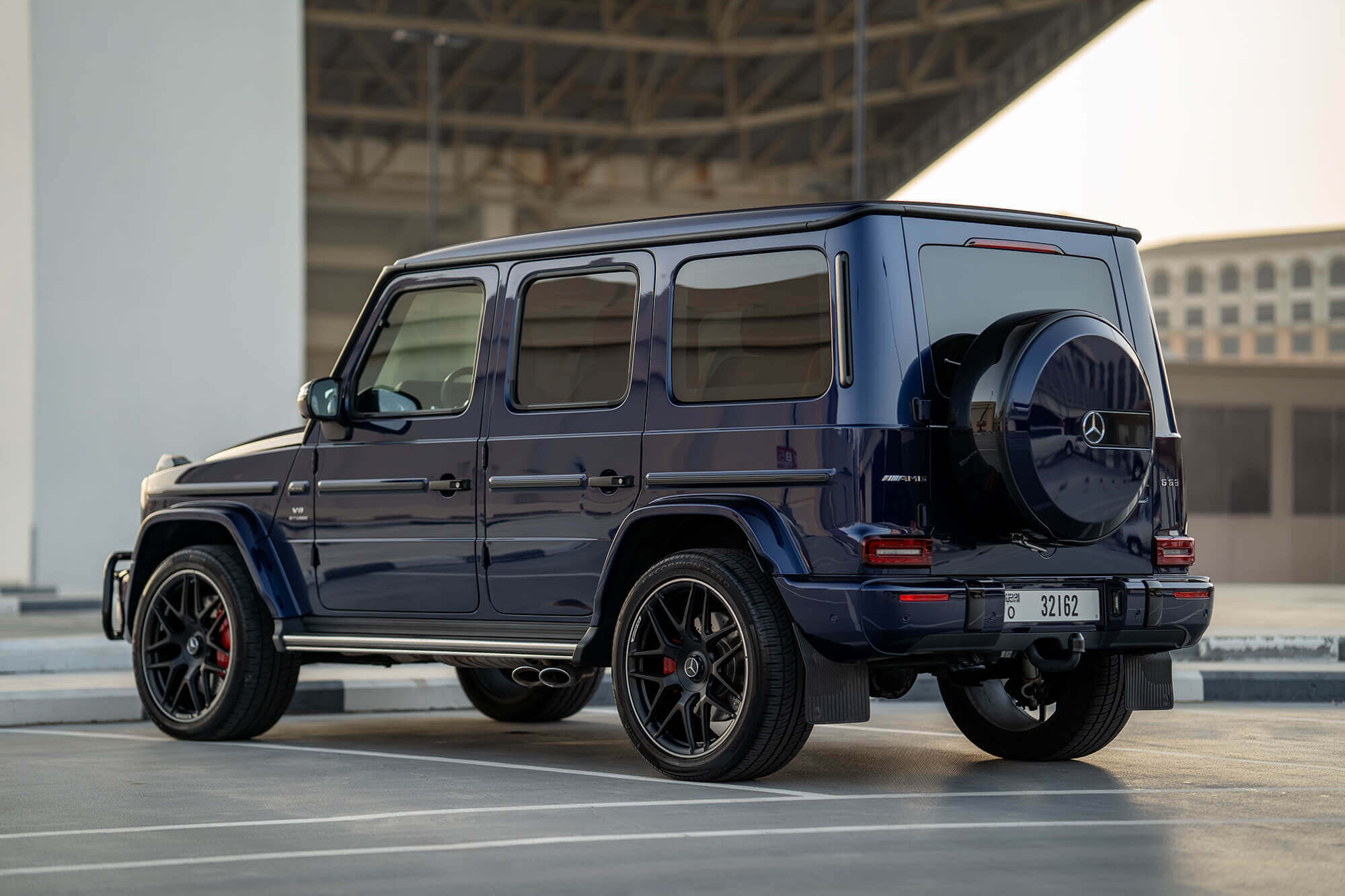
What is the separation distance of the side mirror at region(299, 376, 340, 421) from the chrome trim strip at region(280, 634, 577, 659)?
36.7 inches

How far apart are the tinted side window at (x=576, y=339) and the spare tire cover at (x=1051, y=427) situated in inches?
54.8

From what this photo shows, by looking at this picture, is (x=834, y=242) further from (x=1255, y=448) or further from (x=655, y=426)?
(x=1255, y=448)

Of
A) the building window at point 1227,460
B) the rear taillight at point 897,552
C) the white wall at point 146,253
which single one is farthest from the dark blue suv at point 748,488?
the building window at point 1227,460

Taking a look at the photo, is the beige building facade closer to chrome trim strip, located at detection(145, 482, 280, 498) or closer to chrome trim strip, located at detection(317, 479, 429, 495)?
chrome trim strip, located at detection(145, 482, 280, 498)

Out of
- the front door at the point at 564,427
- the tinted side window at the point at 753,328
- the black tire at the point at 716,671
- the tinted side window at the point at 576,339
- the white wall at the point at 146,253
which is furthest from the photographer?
the white wall at the point at 146,253

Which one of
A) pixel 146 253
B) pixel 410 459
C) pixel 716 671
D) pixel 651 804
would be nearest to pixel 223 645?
pixel 410 459

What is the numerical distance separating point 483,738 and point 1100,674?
2825 millimetres

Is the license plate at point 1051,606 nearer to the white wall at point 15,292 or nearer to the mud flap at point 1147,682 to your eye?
the mud flap at point 1147,682

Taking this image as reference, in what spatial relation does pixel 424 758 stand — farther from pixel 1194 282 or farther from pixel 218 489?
pixel 1194 282

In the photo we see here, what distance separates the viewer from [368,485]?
26.0 feet

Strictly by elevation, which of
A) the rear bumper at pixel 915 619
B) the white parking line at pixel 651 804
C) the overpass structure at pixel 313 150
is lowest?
the white parking line at pixel 651 804

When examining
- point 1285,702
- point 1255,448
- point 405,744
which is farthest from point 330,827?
point 1255,448

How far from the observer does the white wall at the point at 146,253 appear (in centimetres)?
1886

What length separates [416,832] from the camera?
5750 mm
